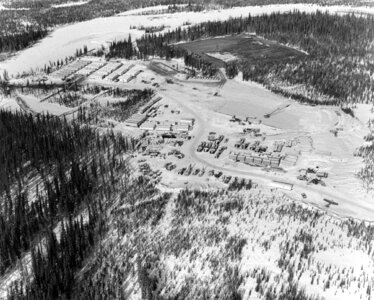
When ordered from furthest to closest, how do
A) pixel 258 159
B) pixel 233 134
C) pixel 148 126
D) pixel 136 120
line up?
pixel 136 120, pixel 148 126, pixel 233 134, pixel 258 159

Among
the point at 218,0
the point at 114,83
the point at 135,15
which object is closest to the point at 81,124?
the point at 114,83

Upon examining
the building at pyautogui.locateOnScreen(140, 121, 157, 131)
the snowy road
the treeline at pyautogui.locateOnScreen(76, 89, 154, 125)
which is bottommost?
the snowy road

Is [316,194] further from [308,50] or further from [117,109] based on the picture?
[308,50]

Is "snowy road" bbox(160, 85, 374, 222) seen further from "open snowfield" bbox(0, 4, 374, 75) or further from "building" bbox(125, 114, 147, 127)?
"open snowfield" bbox(0, 4, 374, 75)

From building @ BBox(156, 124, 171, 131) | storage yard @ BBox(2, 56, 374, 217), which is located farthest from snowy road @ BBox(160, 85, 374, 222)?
building @ BBox(156, 124, 171, 131)

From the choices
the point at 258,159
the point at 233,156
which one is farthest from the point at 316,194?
the point at 233,156

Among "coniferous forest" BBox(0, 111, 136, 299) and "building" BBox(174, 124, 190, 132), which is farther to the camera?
"building" BBox(174, 124, 190, 132)

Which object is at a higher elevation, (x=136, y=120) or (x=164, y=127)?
(x=136, y=120)
